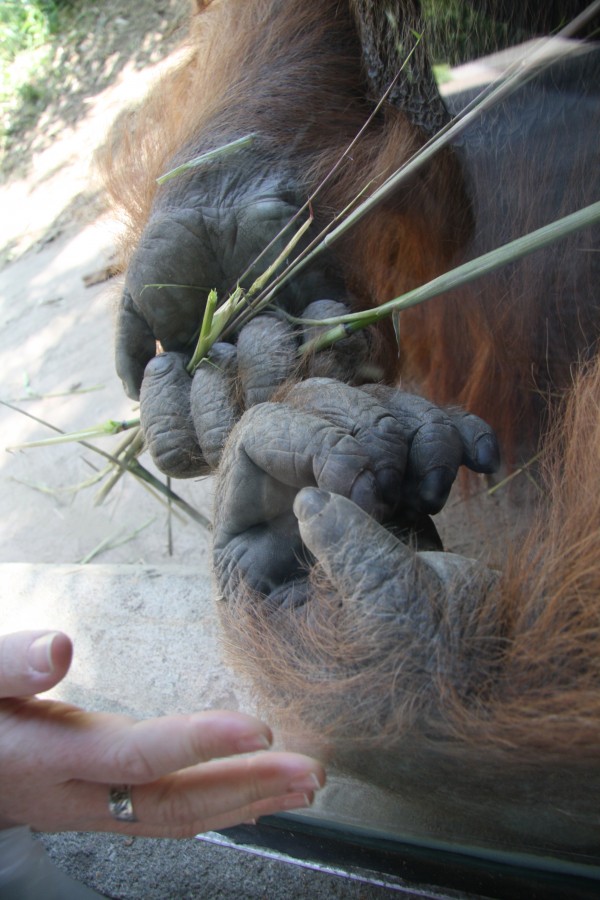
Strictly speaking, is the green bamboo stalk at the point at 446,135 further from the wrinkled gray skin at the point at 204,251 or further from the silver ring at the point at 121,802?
the silver ring at the point at 121,802

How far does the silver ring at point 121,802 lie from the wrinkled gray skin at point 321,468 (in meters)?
0.30

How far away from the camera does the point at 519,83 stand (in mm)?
1047

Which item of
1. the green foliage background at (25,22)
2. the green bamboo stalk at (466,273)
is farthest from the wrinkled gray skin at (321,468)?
the green foliage background at (25,22)

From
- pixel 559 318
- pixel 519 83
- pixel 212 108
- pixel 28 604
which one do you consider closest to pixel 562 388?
pixel 559 318

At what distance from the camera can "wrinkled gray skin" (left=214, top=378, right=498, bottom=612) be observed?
0.93 m

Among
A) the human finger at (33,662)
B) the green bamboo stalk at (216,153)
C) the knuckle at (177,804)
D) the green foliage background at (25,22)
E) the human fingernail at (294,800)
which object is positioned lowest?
the human fingernail at (294,800)

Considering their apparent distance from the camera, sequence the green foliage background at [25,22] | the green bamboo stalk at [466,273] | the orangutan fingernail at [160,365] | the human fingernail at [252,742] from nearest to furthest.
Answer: the human fingernail at [252,742] < the green bamboo stalk at [466,273] < the orangutan fingernail at [160,365] < the green foliage background at [25,22]

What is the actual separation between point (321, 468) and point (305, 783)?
342 mm

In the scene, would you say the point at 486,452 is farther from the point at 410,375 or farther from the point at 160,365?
the point at 410,375

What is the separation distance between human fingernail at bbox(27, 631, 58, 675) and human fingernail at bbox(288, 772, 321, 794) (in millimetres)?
232

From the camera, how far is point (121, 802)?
2.43ft

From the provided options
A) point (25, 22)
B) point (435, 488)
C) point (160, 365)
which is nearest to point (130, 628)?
point (160, 365)

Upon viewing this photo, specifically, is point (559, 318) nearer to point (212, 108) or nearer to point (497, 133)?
point (497, 133)

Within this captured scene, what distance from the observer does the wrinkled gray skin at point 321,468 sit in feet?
3.04
